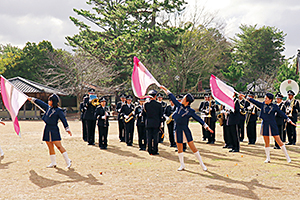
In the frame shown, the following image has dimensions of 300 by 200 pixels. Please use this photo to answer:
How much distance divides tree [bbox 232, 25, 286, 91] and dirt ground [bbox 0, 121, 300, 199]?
41.7 m

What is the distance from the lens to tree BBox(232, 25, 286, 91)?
161ft

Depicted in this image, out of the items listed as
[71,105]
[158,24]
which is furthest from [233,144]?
[71,105]

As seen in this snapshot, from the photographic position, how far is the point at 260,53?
162 feet

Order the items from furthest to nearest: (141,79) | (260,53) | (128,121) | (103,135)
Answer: (260,53)
(128,121)
(103,135)
(141,79)

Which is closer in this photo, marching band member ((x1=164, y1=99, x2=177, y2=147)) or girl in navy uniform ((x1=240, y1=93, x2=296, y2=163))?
girl in navy uniform ((x1=240, y1=93, x2=296, y2=163))

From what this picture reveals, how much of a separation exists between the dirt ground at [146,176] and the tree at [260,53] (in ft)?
137

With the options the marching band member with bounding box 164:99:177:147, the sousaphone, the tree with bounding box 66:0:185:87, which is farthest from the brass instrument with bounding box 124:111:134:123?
the tree with bounding box 66:0:185:87

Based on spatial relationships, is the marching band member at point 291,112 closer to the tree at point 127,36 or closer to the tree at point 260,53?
the tree at point 127,36

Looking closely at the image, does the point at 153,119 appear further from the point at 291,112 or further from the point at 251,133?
the point at 291,112

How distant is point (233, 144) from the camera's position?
33.5 ft

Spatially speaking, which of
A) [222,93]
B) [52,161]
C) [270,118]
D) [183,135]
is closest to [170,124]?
[222,93]

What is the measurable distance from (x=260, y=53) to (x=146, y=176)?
47.0 meters

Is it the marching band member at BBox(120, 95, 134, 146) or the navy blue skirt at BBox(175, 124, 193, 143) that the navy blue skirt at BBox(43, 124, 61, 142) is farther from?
the marching band member at BBox(120, 95, 134, 146)

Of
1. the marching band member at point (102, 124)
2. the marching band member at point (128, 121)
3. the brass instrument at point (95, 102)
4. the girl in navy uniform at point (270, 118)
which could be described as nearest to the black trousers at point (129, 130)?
the marching band member at point (128, 121)
